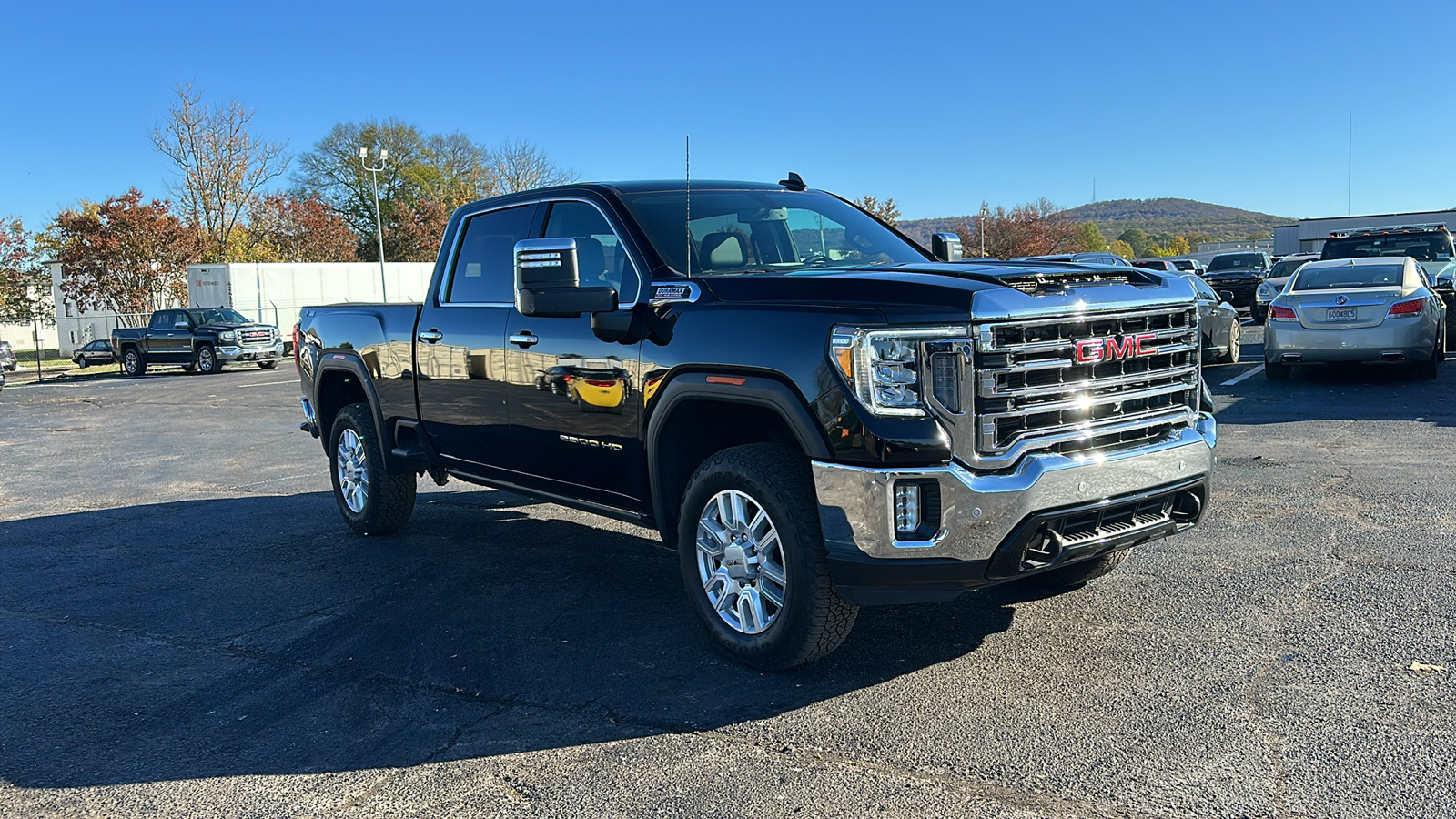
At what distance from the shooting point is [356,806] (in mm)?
3488

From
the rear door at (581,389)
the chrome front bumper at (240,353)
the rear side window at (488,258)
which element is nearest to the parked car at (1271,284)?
the rear side window at (488,258)

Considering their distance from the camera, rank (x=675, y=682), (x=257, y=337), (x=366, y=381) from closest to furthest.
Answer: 1. (x=675, y=682)
2. (x=366, y=381)
3. (x=257, y=337)

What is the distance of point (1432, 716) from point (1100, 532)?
1199 millimetres

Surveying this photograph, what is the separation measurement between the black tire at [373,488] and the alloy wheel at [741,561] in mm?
3200

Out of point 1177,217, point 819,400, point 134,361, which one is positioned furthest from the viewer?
point 1177,217

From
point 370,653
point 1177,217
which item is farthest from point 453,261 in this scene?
point 1177,217

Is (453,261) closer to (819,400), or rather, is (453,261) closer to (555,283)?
(555,283)

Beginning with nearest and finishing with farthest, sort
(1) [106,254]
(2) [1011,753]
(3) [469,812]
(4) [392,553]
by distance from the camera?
(3) [469,812]
(2) [1011,753]
(4) [392,553]
(1) [106,254]

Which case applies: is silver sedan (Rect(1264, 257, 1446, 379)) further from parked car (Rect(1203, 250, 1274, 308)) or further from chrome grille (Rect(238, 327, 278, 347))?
chrome grille (Rect(238, 327, 278, 347))

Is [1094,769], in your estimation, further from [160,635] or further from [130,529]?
[130,529]

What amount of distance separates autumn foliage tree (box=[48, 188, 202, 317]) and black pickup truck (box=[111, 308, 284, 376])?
13.4 metres

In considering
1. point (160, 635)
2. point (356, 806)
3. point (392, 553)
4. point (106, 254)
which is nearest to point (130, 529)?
point (392, 553)

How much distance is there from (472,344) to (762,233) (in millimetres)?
1682

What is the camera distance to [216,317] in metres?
30.6
